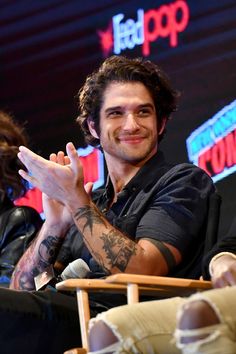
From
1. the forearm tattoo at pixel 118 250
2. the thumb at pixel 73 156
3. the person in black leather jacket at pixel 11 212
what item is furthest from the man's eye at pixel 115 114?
the person in black leather jacket at pixel 11 212

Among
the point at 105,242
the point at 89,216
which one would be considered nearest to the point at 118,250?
the point at 105,242

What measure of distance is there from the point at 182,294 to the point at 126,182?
71 cm

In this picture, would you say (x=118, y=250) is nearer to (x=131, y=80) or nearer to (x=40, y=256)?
(x=40, y=256)

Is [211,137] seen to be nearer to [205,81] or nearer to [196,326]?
[205,81]

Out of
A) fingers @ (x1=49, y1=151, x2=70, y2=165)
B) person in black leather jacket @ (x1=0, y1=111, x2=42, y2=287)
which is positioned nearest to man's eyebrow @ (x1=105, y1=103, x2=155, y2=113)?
fingers @ (x1=49, y1=151, x2=70, y2=165)

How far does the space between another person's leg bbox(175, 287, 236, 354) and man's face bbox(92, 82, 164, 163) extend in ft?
3.87

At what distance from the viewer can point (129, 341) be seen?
75.2 inches

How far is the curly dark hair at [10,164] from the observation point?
356cm

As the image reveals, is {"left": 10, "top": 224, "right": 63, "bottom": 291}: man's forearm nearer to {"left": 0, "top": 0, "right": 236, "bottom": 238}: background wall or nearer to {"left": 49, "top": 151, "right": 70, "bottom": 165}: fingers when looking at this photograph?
{"left": 49, "top": 151, "right": 70, "bottom": 165}: fingers

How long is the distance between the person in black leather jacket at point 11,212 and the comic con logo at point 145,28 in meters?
0.67

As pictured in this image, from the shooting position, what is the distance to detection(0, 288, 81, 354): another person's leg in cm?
246

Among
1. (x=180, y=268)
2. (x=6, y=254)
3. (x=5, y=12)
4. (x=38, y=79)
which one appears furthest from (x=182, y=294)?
(x=5, y=12)

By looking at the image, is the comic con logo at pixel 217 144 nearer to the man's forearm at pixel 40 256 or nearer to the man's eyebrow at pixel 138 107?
the man's eyebrow at pixel 138 107

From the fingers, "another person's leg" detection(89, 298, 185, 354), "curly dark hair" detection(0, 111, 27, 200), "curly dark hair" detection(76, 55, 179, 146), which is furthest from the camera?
"curly dark hair" detection(0, 111, 27, 200)
